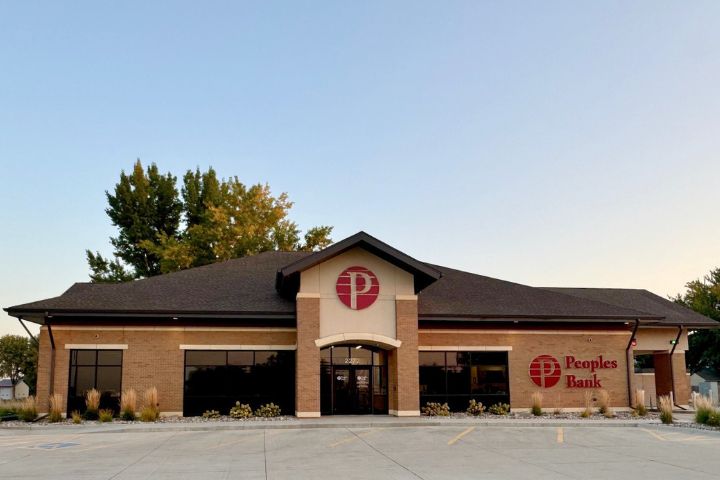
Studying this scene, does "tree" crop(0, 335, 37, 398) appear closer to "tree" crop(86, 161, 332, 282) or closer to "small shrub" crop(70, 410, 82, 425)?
"tree" crop(86, 161, 332, 282)

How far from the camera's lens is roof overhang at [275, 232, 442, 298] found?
26219 millimetres

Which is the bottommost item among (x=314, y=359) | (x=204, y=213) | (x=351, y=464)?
(x=351, y=464)

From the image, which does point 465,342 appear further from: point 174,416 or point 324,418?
point 174,416

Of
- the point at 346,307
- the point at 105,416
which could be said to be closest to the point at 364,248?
the point at 346,307

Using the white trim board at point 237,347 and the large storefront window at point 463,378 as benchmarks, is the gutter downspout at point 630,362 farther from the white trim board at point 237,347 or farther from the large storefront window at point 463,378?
the white trim board at point 237,347

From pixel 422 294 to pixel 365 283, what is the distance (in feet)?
13.7

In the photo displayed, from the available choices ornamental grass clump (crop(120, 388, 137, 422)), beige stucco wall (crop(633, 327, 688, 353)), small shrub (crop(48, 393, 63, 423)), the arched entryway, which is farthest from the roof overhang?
beige stucco wall (crop(633, 327, 688, 353))

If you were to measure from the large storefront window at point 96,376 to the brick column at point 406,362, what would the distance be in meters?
10.3

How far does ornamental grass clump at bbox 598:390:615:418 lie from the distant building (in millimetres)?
83799

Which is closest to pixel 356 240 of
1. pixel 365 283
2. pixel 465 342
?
pixel 365 283

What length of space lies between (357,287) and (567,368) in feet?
31.4

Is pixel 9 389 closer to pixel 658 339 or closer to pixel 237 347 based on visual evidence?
pixel 237 347

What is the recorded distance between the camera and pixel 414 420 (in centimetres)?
2491

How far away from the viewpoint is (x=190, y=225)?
56.7m
